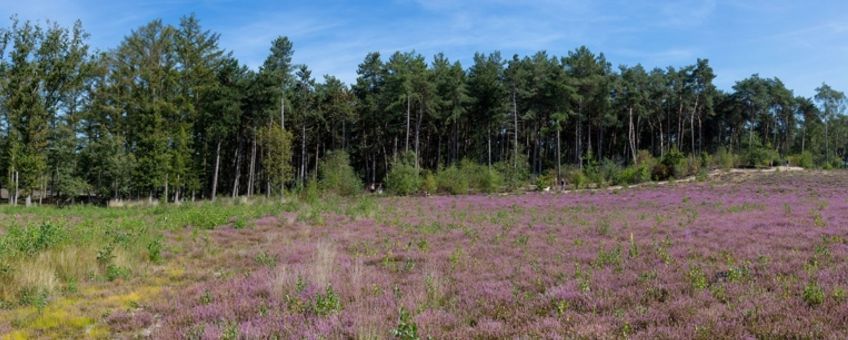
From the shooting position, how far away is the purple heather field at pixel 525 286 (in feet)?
18.5

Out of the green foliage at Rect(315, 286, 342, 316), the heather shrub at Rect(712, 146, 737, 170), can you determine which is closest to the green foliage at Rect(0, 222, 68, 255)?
the green foliage at Rect(315, 286, 342, 316)

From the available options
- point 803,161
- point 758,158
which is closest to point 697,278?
point 758,158

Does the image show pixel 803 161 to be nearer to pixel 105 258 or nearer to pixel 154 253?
pixel 154 253

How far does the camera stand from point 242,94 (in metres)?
51.7

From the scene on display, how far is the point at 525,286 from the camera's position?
7.82 meters

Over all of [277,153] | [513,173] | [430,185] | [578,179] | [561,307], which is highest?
[277,153]

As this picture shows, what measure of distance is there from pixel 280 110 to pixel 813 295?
50146 mm

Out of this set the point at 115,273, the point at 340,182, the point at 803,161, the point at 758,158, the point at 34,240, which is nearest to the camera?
the point at 115,273

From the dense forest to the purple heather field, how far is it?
23.5m

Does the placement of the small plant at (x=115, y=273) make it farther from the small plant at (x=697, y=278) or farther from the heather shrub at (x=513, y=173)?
the heather shrub at (x=513, y=173)

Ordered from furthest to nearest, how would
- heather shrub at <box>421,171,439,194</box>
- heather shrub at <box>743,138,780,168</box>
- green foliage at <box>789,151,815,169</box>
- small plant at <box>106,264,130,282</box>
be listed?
green foliage at <box>789,151,815,169</box> → heather shrub at <box>743,138,780,168</box> → heather shrub at <box>421,171,439,194</box> → small plant at <box>106,264,130,282</box>

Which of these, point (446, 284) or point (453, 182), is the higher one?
point (453, 182)

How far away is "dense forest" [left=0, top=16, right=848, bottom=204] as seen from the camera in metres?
39.8

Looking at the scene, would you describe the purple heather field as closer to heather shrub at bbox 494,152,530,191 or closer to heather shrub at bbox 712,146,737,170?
heather shrub at bbox 494,152,530,191
